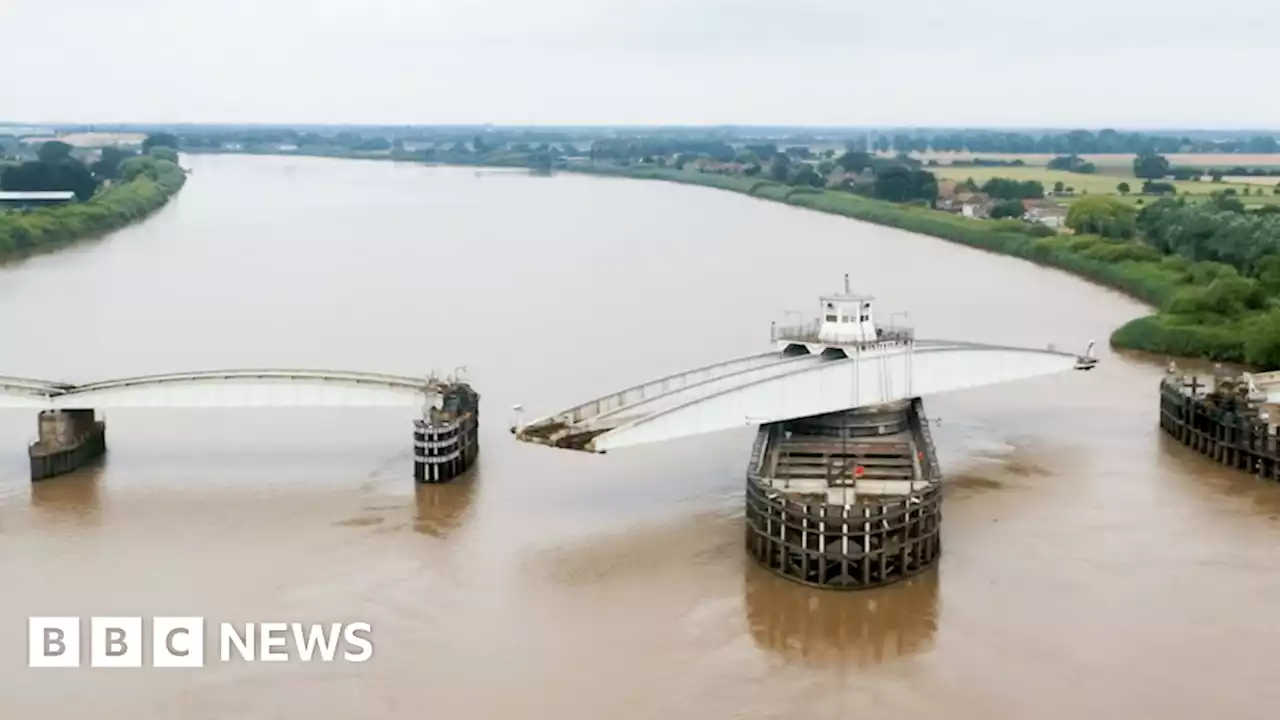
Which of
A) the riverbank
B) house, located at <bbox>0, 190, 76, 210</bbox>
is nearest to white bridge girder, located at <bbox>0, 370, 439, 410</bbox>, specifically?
the riverbank

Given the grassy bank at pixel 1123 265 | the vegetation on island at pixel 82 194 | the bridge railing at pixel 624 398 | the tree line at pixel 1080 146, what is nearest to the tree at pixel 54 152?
the vegetation on island at pixel 82 194

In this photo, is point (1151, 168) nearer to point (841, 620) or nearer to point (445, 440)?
point (445, 440)

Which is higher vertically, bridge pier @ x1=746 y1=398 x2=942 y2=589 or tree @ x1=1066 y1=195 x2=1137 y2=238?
tree @ x1=1066 y1=195 x2=1137 y2=238

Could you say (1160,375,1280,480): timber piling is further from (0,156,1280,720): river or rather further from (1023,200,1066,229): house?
(1023,200,1066,229): house

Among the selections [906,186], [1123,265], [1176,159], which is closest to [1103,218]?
[1123,265]

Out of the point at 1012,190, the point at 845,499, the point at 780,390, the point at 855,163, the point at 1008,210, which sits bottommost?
the point at 845,499

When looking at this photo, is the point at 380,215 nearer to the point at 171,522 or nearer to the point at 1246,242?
the point at 1246,242
